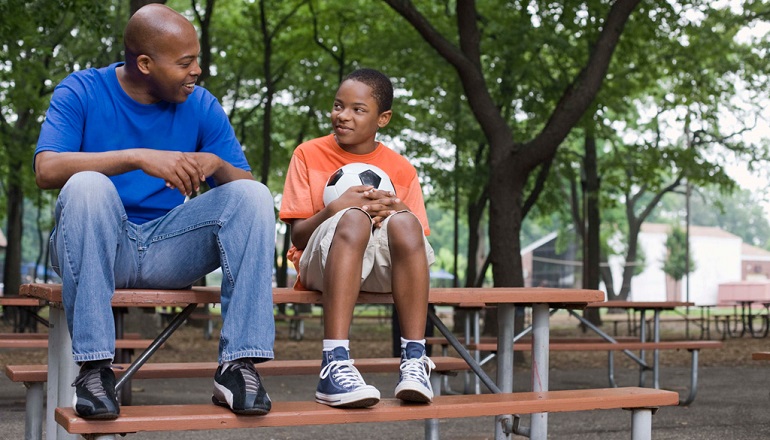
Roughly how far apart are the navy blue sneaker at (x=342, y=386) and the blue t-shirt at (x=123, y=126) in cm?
74

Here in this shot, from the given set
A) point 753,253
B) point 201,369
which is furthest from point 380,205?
point 753,253

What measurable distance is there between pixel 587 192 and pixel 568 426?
15.5 metres

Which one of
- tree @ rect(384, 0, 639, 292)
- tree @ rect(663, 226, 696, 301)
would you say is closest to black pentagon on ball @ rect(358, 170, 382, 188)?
tree @ rect(384, 0, 639, 292)

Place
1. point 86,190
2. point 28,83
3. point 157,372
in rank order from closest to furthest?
point 86,190 → point 157,372 → point 28,83

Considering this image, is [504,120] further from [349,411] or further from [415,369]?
[349,411]

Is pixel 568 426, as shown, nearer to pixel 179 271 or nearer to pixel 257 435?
pixel 257 435

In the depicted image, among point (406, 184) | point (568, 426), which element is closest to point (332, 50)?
point (568, 426)

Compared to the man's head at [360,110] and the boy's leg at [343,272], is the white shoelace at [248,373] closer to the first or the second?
the boy's leg at [343,272]

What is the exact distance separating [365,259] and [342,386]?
0.55 m

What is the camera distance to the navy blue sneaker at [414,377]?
3.14m

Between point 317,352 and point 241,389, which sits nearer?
point 241,389

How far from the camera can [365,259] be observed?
3.45 m

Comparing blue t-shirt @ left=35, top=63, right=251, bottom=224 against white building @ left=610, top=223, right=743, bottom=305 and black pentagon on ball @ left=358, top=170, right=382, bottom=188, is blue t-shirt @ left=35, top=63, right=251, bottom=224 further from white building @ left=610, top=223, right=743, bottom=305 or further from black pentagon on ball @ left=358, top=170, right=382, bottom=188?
white building @ left=610, top=223, right=743, bottom=305

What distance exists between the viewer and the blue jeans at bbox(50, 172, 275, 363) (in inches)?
109
